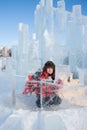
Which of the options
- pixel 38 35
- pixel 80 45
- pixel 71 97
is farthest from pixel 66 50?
pixel 71 97

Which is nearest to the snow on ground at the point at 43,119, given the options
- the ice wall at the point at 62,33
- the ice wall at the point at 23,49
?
the ice wall at the point at 62,33

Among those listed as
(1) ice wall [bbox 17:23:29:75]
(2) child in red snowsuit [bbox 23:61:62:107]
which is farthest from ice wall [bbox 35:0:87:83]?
(2) child in red snowsuit [bbox 23:61:62:107]

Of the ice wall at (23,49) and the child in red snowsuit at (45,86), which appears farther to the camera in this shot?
the ice wall at (23,49)

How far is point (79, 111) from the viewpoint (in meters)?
3.66

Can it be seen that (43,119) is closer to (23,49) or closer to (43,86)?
(43,86)

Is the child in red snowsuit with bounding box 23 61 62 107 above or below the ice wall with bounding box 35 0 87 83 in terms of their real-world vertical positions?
below

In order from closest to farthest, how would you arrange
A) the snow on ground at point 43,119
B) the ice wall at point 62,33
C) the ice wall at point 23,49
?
the snow on ground at point 43,119
the ice wall at point 62,33
the ice wall at point 23,49

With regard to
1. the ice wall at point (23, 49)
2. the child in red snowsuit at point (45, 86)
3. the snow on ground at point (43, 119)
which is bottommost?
the snow on ground at point (43, 119)

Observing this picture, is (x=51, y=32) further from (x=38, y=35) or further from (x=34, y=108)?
(x=34, y=108)

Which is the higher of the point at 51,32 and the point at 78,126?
the point at 51,32

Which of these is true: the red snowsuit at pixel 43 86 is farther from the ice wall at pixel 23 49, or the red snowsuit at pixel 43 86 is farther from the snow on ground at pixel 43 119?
the ice wall at pixel 23 49

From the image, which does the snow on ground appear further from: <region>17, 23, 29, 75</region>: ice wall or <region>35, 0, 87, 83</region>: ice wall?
<region>17, 23, 29, 75</region>: ice wall

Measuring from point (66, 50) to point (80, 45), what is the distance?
0.77 meters

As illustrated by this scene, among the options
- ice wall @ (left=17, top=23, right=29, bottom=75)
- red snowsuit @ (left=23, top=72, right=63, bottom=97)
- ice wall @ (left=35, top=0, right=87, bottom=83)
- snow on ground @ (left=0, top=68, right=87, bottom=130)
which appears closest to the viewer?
snow on ground @ (left=0, top=68, right=87, bottom=130)
